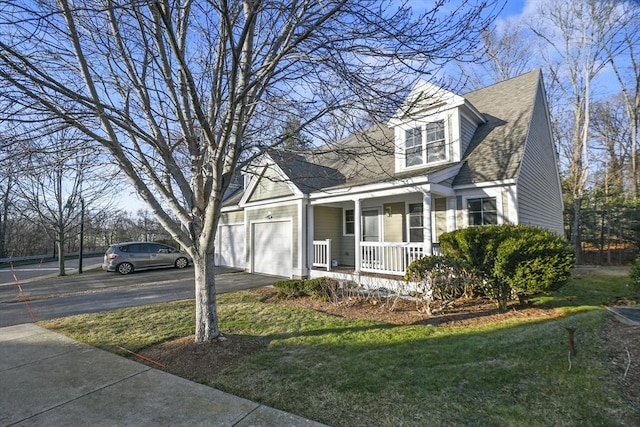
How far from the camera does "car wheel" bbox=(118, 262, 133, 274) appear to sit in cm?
1466

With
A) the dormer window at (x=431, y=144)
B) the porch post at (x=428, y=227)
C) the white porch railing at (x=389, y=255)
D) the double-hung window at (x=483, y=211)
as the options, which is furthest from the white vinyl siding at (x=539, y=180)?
the white porch railing at (x=389, y=255)

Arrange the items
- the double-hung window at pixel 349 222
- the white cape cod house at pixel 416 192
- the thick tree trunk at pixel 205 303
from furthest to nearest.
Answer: the double-hung window at pixel 349 222 → the white cape cod house at pixel 416 192 → the thick tree trunk at pixel 205 303

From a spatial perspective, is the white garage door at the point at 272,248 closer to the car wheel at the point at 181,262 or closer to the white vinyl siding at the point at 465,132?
the car wheel at the point at 181,262

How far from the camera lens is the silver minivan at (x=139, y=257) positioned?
1468 centimetres

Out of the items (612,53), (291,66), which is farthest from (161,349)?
(612,53)

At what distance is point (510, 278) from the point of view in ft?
19.8

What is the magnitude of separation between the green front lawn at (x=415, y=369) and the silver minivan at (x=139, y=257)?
9196mm

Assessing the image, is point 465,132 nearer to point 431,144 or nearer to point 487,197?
point 431,144

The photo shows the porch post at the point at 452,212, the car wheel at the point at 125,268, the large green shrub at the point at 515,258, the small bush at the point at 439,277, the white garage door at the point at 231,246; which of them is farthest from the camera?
the white garage door at the point at 231,246

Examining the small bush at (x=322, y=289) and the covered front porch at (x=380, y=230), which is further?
the covered front porch at (x=380, y=230)

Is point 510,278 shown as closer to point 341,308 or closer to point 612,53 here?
point 341,308

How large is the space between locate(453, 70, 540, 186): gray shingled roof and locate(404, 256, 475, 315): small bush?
11.4ft

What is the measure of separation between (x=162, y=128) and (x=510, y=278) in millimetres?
6923

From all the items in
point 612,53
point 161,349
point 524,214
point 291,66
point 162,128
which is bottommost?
point 161,349
